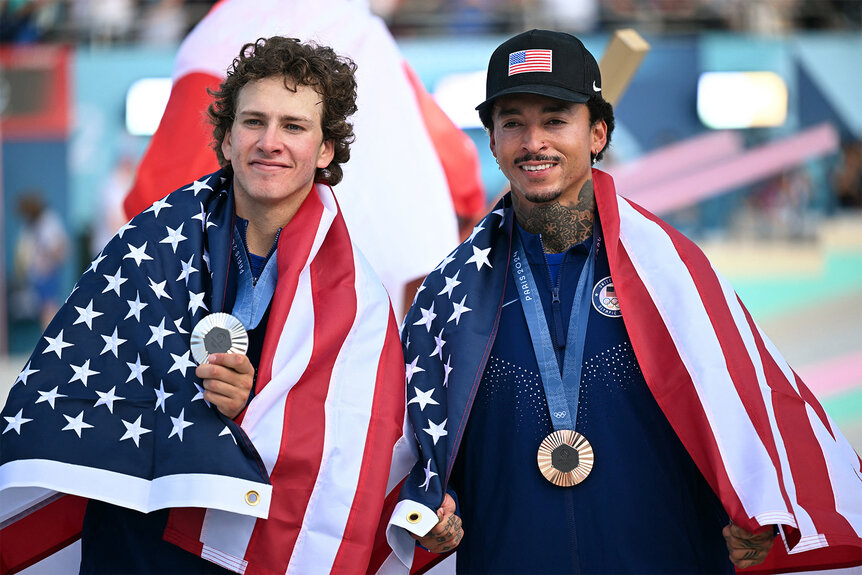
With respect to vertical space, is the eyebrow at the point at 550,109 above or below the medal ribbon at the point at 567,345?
above

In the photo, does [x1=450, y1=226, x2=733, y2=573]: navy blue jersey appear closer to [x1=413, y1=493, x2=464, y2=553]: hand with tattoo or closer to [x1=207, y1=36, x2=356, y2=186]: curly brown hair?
[x1=413, y1=493, x2=464, y2=553]: hand with tattoo

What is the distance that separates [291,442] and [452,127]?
7.93ft

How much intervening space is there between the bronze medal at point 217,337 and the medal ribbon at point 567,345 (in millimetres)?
744

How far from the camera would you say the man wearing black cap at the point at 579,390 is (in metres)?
2.34

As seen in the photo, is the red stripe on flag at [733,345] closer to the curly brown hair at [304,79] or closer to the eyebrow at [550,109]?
the eyebrow at [550,109]

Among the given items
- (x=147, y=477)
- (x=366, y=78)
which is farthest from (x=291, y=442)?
(x=366, y=78)

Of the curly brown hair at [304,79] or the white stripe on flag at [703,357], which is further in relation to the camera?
the curly brown hair at [304,79]

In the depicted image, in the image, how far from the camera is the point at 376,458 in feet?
7.85

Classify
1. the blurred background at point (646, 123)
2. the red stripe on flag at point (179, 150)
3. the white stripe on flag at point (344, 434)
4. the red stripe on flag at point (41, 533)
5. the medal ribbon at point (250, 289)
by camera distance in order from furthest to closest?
1. the blurred background at point (646, 123)
2. the red stripe on flag at point (179, 150)
3. the red stripe on flag at point (41, 533)
4. the medal ribbon at point (250, 289)
5. the white stripe on flag at point (344, 434)

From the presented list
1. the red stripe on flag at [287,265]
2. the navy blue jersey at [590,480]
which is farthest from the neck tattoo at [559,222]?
the red stripe on flag at [287,265]

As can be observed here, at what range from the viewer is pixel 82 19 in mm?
13289

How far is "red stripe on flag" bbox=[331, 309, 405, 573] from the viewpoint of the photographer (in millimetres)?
2316

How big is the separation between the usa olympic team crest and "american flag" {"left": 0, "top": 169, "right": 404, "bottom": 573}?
568 mm

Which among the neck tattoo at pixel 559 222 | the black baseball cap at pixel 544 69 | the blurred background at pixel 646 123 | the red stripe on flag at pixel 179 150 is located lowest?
the neck tattoo at pixel 559 222
